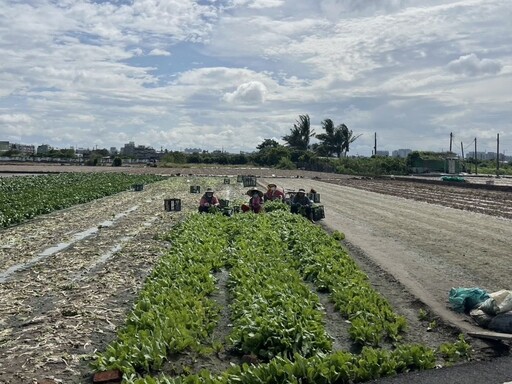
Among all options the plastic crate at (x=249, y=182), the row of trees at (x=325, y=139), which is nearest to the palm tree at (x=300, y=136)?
the row of trees at (x=325, y=139)

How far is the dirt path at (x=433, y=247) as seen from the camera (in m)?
12.2

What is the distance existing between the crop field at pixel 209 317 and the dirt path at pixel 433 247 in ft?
3.15

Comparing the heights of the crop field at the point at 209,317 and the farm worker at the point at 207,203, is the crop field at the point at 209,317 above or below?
below

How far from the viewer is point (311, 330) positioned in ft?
26.7

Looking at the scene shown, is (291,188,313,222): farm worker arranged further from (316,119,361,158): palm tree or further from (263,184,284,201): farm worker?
(316,119,361,158): palm tree

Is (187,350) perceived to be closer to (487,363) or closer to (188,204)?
(487,363)

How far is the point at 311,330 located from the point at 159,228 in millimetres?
13876

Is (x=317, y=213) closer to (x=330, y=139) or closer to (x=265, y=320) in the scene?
(x=265, y=320)

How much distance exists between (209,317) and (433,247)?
32.6ft

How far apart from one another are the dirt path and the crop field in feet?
3.15

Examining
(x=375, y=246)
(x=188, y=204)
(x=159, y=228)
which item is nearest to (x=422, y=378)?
(x=375, y=246)

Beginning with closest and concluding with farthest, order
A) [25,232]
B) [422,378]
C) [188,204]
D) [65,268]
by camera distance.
A: [422,378] → [65,268] → [25,232] → [188,204]

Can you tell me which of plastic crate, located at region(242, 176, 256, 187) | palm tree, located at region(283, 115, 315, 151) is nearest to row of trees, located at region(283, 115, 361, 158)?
palm tree, located at region(283, 115, 315, 151)

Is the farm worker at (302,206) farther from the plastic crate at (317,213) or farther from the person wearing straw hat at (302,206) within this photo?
the plastic crate at (317,213)
